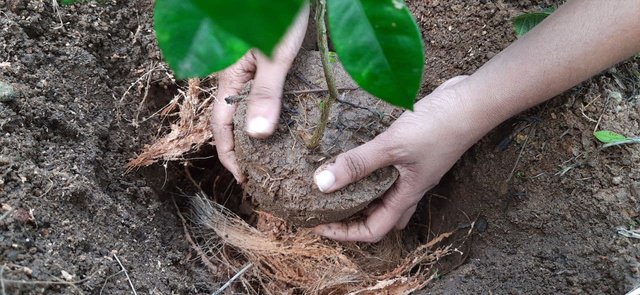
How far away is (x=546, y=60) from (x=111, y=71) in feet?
3.47

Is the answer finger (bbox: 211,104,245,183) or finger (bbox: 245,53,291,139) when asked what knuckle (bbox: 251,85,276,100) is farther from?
finger (bbox: 211,104,245,183)

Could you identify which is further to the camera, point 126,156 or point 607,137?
point 126,156

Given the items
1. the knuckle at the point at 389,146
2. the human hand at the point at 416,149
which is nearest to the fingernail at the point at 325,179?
the human hand at the point at 416,149

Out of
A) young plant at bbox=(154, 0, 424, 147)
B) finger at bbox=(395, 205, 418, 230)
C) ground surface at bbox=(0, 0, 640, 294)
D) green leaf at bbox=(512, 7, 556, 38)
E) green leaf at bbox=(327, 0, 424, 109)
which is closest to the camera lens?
young plant at bbox=(154, 0, 424, 147)

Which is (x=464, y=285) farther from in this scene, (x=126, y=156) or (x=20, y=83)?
(x=20, y=83)

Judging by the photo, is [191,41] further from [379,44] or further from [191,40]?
[379,44]

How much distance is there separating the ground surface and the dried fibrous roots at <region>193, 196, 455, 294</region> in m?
0.09

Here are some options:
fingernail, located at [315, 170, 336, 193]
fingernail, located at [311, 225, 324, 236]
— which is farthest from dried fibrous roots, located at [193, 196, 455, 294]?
fingernail, located at [315, 170, 336, 193]

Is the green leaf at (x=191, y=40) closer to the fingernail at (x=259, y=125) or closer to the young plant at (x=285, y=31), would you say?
the young plant at (x=285, y=31)

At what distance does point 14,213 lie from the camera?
3.12 ft

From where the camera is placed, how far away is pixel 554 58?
1088 millimetres

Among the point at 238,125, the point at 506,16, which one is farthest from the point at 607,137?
the point at 238,125

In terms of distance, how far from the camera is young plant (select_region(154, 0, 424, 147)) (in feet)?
1.32

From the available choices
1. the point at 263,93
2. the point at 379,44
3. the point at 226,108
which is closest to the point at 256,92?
the point at 263,93
